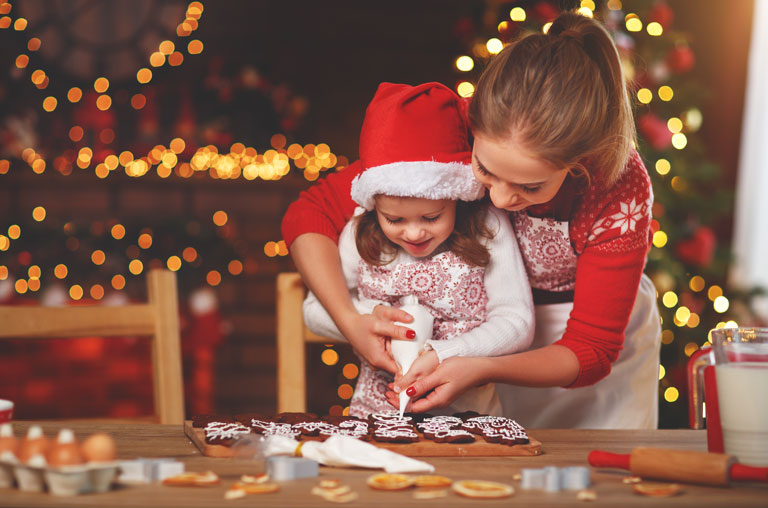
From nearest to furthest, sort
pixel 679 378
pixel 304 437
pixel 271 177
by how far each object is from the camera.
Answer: pixel 304 437 → pixel 679 378 → pixel 271 177

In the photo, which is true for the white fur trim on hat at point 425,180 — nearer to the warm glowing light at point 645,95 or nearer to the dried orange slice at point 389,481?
the dried orange slice at point 389,481

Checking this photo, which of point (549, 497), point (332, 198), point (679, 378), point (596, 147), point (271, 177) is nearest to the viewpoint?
point (549, 497)

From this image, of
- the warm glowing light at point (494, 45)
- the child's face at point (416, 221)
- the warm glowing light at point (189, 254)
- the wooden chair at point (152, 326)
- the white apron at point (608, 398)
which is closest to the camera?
the child's face at point (416, 221)

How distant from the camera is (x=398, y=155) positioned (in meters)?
1.14

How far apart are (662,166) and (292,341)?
204 cm

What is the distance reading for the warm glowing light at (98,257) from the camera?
3410mm

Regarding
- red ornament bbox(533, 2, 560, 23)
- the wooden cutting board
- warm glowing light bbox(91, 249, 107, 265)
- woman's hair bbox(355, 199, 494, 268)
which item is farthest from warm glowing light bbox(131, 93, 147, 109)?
the wooden cutting board

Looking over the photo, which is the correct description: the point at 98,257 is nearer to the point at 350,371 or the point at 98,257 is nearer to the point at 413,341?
the point at 350,371

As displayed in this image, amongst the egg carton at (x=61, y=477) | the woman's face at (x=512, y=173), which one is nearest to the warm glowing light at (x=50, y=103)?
the woman's face at (x=512, y=173)

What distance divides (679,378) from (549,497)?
252cm

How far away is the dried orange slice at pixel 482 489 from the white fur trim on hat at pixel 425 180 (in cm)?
47

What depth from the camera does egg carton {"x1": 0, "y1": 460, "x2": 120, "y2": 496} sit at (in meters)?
0.68

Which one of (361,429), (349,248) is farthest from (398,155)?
(361,429)

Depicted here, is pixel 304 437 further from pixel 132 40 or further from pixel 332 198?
pixel 132 40
